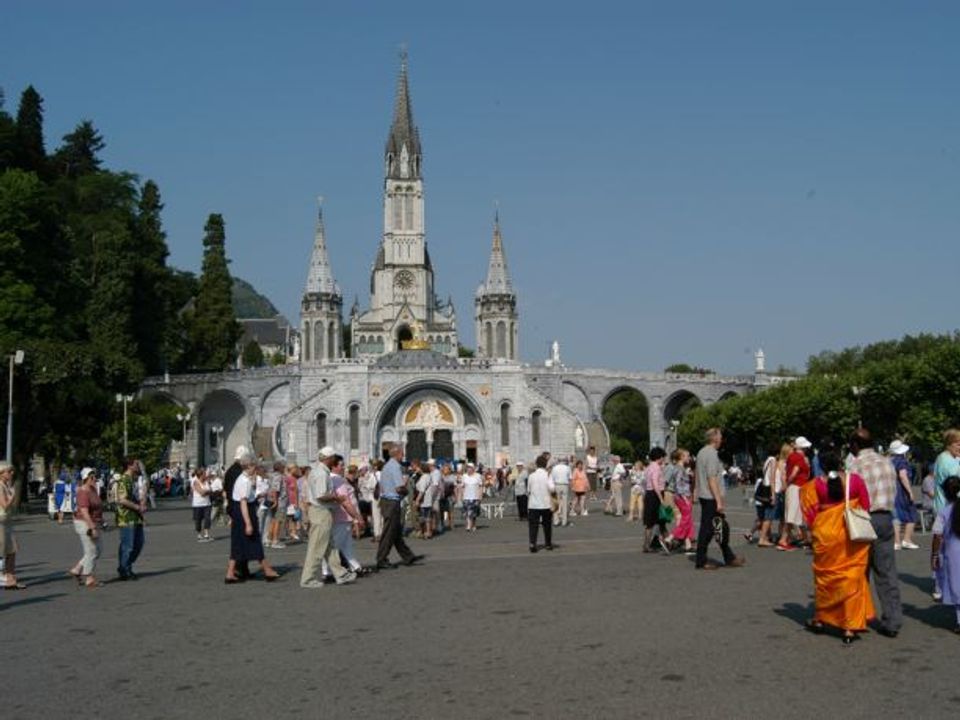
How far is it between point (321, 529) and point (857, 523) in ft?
20.4

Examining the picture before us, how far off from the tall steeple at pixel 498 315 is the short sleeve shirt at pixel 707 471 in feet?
224

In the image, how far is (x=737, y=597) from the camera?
10.3m

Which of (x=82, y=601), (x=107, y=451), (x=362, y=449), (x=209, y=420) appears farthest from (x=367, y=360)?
(x=82, y=601)

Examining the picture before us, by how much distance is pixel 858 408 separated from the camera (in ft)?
152

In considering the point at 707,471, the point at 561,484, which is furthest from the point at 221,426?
the point at 707,471

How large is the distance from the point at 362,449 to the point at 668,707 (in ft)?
181

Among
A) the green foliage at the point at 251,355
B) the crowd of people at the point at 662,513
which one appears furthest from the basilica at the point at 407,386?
the crowd of people at the point at 662,513

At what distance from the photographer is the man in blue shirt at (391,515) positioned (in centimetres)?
1388

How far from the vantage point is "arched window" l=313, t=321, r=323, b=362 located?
80875 millimetres

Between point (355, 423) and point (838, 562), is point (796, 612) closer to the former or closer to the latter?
point (838, 562)

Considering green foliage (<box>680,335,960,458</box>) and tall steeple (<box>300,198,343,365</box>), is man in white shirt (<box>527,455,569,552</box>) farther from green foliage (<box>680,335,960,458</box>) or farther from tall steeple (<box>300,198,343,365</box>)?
tall steeple (<box>300,198,343,365</box>)

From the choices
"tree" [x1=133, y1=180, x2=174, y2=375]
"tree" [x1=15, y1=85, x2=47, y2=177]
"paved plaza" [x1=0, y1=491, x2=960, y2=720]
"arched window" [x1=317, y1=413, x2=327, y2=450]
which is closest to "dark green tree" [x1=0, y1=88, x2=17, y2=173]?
"tree" [x1=15, y1=85, x2=47, y2=177]

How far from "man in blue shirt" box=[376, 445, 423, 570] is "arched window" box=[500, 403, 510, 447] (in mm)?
47138

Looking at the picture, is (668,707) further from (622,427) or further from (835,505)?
(622,427)
